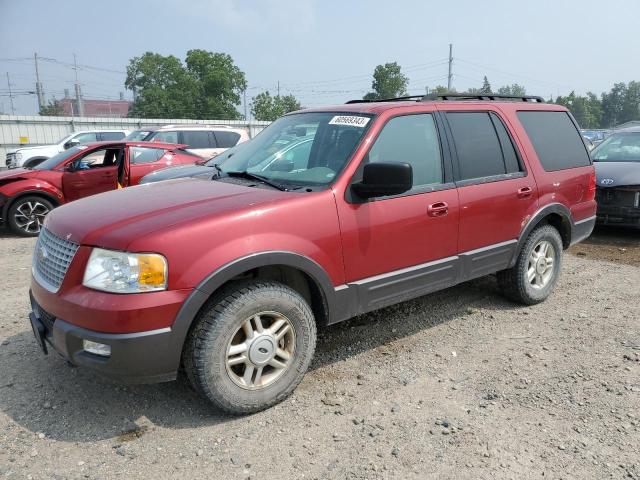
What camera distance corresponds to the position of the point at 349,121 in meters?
3.71

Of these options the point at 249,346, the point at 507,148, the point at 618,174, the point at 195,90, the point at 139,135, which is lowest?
the point at 249,346

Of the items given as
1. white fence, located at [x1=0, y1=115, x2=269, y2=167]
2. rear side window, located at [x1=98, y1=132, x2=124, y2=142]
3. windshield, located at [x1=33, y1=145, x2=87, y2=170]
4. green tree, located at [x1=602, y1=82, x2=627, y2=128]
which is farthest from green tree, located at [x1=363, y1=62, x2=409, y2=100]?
green tree, located at [x1=602, y1=82, x2=627, y2=128]

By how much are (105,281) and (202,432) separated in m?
1.04

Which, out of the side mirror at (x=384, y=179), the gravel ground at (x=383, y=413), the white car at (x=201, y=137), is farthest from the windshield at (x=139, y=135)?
the side mirror at (x=384, y=179)

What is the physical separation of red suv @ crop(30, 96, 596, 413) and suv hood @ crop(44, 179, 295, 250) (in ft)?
0.04

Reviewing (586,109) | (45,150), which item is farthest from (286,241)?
(586,109)

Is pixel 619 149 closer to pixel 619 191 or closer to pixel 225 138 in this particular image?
pixel 619 191

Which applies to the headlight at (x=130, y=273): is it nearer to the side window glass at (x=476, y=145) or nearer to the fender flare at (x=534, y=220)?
the side window glass at (x=476, y=145)

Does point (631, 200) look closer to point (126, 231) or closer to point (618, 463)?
point (618, 463)

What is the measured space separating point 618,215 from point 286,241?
6304 millimetres

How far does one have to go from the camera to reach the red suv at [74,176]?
8.59 meters

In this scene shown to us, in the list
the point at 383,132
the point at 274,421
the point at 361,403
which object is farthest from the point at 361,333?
the point at 383,132

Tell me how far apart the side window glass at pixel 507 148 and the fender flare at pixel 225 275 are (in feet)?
7.27

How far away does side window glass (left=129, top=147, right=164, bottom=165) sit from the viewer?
9633 millimetres
